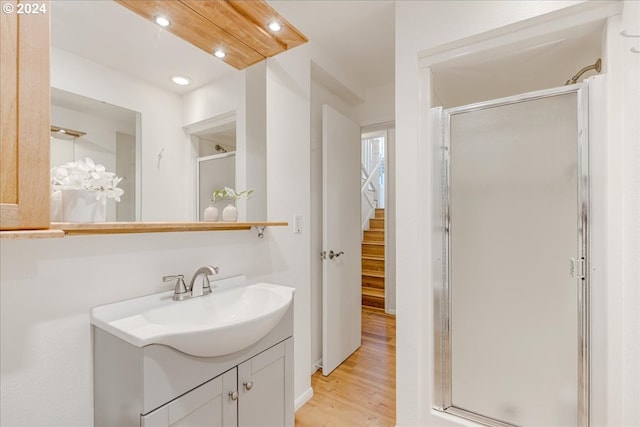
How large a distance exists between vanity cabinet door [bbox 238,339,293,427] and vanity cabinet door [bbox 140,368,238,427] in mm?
46

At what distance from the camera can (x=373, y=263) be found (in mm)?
3975

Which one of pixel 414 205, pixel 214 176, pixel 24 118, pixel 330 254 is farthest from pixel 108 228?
pixel 330 254

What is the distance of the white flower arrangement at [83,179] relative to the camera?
0.90m

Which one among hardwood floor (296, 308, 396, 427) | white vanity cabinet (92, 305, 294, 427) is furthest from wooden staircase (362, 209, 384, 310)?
white vanity cabinet (92, 305, 294, 427)

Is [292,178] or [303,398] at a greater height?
[292,178]

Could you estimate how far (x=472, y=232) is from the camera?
1554 millimetres

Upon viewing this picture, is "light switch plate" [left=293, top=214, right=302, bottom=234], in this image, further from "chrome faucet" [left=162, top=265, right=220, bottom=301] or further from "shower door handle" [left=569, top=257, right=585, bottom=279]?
"shower door handle" [left=569, top=257, right=585, bottom=279]

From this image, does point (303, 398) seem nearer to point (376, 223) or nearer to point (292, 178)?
point (292, 178)

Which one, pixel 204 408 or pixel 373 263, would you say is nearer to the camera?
pixel 204 408

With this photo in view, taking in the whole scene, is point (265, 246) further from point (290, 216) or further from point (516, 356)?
point (516, 356)

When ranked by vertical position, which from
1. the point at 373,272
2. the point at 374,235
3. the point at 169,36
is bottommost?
the point at 373,272

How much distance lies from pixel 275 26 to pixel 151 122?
756mm

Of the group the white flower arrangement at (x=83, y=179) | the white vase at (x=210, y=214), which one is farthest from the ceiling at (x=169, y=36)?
the white vase at (x=210, y=214)

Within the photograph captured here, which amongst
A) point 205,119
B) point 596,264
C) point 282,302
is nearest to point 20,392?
point 282,302
